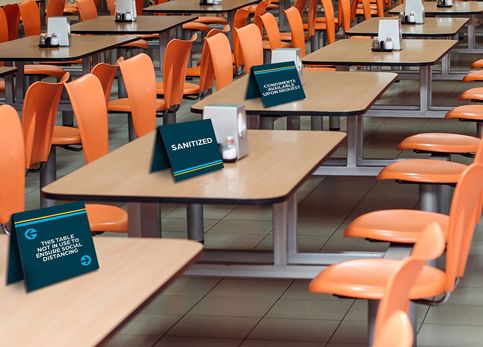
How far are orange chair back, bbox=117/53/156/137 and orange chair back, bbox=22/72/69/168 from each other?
1.38 feet

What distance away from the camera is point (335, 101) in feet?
17.6

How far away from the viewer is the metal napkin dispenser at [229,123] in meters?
4.16

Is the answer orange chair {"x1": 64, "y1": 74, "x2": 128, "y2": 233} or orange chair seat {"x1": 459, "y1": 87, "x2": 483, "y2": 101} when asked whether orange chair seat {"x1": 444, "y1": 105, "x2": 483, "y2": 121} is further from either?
orange chair {"x1": 64, "y1": 74, "x2": 128, "y2": 233}

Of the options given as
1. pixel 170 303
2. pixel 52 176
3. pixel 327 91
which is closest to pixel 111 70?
pixel 52 176

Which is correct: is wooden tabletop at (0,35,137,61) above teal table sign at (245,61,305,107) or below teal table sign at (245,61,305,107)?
below

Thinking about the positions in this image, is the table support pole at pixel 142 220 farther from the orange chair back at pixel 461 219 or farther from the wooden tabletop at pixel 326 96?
the orange chair back at pixel 461 219

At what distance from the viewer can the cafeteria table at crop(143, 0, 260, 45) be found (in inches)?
394

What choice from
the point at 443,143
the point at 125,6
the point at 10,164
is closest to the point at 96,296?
the point at 10,164

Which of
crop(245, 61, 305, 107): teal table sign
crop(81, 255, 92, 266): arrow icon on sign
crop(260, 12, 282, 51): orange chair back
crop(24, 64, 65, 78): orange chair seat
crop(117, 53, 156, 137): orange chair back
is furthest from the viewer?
crop(24, 64, 65, 78): orange chair seat

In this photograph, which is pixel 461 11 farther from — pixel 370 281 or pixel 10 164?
pixel 370 281

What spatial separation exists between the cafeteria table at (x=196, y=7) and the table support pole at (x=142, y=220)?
5.77 m

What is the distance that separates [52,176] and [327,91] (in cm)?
151

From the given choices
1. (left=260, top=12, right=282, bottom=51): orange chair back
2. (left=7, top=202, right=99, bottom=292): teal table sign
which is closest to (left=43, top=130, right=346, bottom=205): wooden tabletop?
(left=7, top=202, right=99, bottom=292): teal table sign

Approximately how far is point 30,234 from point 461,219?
1.31 meters
